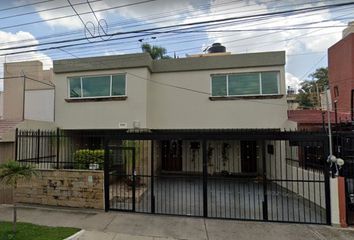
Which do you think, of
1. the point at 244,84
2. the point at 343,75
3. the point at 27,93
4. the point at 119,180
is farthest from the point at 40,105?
the point at 343,75

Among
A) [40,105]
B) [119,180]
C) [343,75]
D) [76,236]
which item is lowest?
[76,236]

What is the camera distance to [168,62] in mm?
13156

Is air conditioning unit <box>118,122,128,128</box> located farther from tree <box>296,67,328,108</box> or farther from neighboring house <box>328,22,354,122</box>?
tree <box>296,67,328,108</box>

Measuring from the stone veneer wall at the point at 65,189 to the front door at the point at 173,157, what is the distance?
7971 mm

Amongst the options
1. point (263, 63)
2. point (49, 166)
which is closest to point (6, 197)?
point (49, 166)

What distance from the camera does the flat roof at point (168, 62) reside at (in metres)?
12.3

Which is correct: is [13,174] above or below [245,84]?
below

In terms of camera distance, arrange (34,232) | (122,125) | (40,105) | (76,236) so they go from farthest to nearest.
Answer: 1. (40,105)
2. (122,125)
3. (34,232)
4. (76,236)

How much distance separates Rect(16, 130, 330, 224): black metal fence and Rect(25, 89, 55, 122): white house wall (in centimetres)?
138

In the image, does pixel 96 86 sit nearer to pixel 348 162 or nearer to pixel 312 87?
pixel 348 162

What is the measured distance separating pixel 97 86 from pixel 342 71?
14554 mm

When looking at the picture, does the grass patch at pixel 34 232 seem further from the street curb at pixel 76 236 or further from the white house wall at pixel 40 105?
the white house wall at pixel 40 105

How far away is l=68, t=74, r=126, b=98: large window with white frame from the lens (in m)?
12.6

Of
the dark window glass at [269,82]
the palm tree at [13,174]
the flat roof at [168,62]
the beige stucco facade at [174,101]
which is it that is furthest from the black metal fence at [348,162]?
the palm tree at [13,174]
